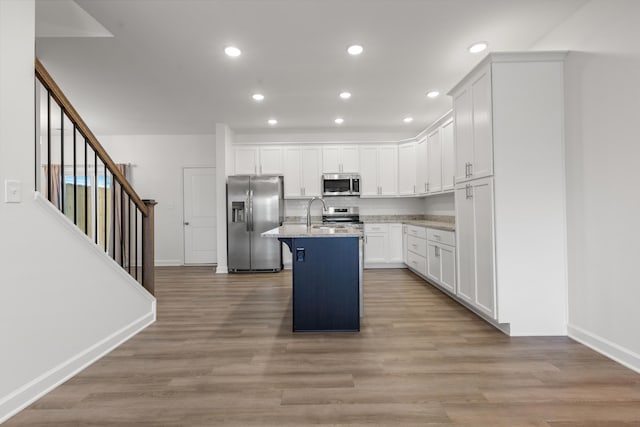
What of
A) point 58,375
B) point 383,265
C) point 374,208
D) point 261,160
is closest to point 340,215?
point 374,208

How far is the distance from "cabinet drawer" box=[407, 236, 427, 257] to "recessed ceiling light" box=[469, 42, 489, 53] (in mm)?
2468

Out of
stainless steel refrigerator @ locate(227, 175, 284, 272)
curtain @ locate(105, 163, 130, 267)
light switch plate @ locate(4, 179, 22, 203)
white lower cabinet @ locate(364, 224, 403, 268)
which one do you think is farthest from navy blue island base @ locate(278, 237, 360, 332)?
white lower cabinet @ locate(364, 224, 403, 268)

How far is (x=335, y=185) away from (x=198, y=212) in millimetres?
2856

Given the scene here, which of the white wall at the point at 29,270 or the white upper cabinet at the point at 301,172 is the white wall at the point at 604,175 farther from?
the white upper cabinet at the point at 301,172

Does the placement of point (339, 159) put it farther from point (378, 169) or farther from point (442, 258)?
point (442, 258)

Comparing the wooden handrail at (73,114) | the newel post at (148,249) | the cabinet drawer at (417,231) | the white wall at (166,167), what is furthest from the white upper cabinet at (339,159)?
the wooden handrail at (73,114)

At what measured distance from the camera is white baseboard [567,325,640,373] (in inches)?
83.0

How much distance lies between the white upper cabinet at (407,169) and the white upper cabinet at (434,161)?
26.6 inches

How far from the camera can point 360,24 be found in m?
2.79

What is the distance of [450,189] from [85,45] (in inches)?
175

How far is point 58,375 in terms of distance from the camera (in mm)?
1996

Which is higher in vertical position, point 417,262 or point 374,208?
point 374,208

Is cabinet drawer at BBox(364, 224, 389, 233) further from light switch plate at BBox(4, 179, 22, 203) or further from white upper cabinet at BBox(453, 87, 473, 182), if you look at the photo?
light switch plate at BBox(4, 179, 22, 203)

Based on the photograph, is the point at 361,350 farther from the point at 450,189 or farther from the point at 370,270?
the point at 370,270
